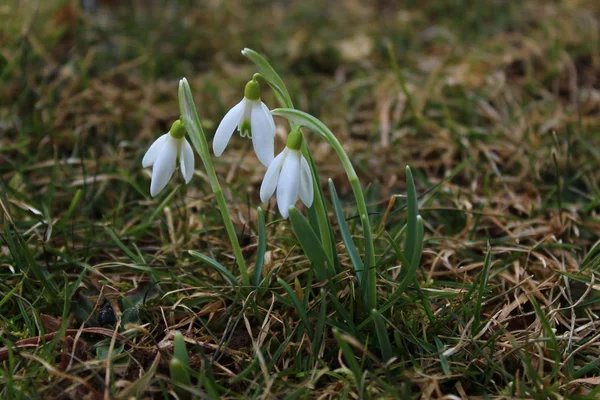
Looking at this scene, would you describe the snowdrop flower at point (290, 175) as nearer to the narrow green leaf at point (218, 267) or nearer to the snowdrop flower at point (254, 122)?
the snowdrop flower at point (254, 122)

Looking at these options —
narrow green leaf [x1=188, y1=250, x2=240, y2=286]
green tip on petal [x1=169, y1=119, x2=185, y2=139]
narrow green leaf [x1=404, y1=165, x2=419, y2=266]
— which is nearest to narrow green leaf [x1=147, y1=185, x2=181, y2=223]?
narrow green leaf [x1=188, y1=250, x2=240, y2=286]

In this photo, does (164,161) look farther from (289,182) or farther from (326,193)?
(326,193)

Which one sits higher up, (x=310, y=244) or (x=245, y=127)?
(x=245, y=127)

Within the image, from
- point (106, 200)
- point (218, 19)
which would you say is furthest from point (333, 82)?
point (106, 200)

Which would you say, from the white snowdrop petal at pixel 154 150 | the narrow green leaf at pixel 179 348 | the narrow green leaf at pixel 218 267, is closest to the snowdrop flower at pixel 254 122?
the white snowdrop petal at pixel 154 150

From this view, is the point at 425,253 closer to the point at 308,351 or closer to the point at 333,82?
the point at 308,351

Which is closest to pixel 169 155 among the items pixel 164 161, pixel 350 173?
pixel 164 161
